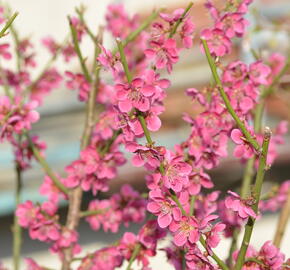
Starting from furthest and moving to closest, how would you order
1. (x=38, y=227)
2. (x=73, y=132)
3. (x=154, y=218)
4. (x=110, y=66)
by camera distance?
(x=73, y=132), (x=38, y=227), (x=154, y=218), (x=110, y=66)

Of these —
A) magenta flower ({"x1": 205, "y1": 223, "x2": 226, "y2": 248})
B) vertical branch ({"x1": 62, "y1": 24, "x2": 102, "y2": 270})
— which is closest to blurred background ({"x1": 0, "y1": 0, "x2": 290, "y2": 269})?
vertical branch ({"x1": 62, "y1": 24, "x2": 102, "y2": 270})

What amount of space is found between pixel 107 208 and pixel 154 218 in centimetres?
24

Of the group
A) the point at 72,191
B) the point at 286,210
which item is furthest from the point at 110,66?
the point at 286,210

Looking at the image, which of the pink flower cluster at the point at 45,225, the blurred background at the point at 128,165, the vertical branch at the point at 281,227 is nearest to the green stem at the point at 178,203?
the pink flower cluster at the point at 45,225

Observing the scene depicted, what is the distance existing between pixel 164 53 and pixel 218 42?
0.50 feet

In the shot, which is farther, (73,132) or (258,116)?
(73,132)

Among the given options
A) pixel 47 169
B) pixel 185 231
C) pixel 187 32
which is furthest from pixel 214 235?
pixel 47 169

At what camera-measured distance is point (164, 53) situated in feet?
3.24

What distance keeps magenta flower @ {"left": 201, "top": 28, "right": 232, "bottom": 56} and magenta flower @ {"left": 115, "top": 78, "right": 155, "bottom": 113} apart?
0.91 ft

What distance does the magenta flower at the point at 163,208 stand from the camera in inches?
33.3

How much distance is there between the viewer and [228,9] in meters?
1.11

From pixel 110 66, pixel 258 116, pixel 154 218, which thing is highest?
pixel 258 116

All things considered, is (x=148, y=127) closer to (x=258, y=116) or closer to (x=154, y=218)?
(x=154, y=218)

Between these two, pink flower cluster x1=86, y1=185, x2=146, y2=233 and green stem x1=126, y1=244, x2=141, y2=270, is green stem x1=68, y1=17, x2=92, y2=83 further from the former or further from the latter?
green stem x1=126, y1=244, x2=141, y2=270
